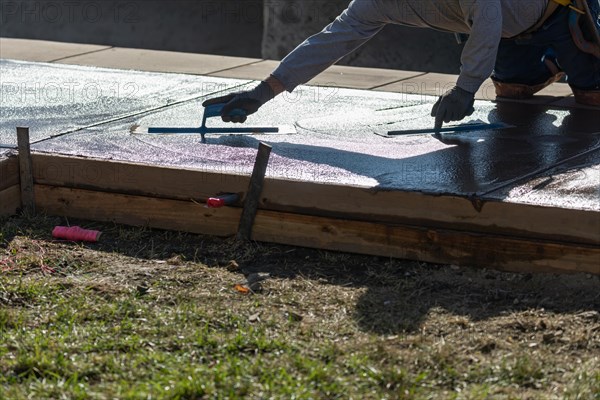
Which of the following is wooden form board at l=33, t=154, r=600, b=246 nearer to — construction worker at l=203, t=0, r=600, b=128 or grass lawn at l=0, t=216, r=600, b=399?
grass lawn at l=0, t=216, r=600, b=399

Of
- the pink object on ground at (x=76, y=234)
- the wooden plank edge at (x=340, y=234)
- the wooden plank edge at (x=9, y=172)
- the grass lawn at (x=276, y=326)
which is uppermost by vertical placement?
the wooden plank edge at (x=9, y=172)

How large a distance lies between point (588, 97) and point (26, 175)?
3014 millimetres

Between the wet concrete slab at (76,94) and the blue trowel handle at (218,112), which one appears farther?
the wet concrete slab at (76,94)

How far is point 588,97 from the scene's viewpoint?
5.45 metres

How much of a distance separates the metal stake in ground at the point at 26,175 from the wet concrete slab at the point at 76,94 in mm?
263

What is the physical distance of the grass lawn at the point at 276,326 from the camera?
112 inches

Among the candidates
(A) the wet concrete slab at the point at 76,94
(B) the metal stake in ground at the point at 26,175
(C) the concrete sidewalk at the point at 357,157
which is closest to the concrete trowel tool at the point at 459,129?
(C) the concrete sidewalk at the point at 357,157

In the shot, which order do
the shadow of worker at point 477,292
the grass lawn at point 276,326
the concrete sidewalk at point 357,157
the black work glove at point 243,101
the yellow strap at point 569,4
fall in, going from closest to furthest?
the grass lawn at point 276,326 → the shadow of worker at point 477,292 → the concrete sidewalk at point 357,157 → the black work glove at point 243,101 → the yellow strap at point 569,4

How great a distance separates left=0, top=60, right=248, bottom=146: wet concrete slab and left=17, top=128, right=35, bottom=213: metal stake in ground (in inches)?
10.4

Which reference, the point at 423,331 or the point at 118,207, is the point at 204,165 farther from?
the point at 423,331

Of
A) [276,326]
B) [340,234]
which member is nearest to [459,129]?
[340,234]

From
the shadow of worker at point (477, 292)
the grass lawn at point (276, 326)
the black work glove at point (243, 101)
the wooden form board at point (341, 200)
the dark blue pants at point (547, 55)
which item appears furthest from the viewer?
the dark blue pants at point (547, 55)

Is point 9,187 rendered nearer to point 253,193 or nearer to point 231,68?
point 253,193

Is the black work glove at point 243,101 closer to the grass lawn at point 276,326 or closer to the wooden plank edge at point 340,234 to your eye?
the wooden plank edge at point 340,234
